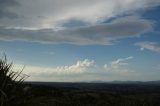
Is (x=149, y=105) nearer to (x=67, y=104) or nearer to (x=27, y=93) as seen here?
(x=67, y=104)

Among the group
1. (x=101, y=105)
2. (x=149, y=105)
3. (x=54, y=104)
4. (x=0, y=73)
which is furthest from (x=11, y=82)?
(x=101, y=105)

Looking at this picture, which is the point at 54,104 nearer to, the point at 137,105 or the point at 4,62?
the point at 137,105

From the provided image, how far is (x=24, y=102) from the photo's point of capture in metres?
8.49

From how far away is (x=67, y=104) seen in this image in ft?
87.9

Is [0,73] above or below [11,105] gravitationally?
above

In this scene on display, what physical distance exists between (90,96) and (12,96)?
3188 centimetres

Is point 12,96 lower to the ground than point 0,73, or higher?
lower

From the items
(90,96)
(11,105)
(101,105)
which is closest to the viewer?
(11,105)

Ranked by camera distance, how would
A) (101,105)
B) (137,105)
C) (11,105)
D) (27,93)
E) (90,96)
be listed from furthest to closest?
1. (90,96)
2. (101,105)
3. (137,105)
4. (27,93)
5. (11,105)

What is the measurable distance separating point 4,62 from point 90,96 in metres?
31.0

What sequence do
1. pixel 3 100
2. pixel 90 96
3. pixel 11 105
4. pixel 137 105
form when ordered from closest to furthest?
pixel 3 100 < pixel 11 105 < pixel 137 105 < pixel 90 96

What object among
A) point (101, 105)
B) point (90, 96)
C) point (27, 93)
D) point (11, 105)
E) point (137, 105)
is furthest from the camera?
point (90, 96)

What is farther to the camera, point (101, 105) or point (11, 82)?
point (101, 105)

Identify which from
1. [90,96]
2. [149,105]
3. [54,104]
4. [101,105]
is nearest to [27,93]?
[54,104]
